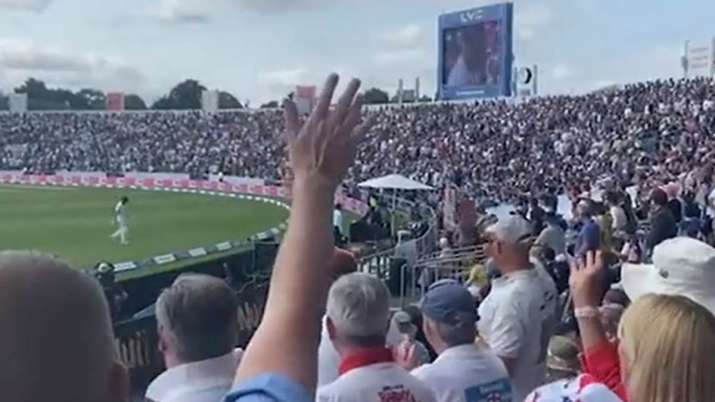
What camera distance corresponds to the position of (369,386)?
3.90m

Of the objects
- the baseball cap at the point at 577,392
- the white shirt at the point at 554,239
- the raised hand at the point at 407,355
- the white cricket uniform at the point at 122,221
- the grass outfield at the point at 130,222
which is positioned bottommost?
the grass outfield at the point at 130,222

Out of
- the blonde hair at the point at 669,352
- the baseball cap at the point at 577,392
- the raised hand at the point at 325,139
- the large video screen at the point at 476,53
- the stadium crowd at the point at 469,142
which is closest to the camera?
the raised hand at the point at 325,139

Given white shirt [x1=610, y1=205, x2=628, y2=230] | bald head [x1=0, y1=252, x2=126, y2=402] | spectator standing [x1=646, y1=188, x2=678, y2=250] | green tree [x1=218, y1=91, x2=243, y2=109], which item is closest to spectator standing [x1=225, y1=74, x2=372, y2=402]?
bald head [x1=0, y1=252, x2=126, y2=402]

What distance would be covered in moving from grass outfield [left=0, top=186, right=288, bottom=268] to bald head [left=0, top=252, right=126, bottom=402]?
19.4 meters

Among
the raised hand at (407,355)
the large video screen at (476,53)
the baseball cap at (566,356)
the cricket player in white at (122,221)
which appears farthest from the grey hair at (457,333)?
the large video screen at (476,53)

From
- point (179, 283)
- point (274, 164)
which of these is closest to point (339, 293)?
point (179, 283)

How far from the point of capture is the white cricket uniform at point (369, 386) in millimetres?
3889

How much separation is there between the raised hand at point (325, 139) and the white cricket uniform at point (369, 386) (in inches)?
76.0

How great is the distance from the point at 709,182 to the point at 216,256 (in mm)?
9312

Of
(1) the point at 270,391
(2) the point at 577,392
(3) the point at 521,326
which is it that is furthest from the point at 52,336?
(3) the point at 521,326

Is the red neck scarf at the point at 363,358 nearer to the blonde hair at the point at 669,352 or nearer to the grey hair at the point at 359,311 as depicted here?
the grey hair at the point at 359,311

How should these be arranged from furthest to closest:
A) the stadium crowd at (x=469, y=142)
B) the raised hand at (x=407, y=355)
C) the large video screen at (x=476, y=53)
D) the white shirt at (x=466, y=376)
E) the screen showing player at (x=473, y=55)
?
the screen showing player at (x=473, y=55) < the large video screen at (x=476, y=53) < the stadium crowd at (x=469, y=142) < the raised hand at (x=407, y=355) < the white shirt at (x=466, y=376)

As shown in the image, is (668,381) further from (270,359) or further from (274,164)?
(274,164)

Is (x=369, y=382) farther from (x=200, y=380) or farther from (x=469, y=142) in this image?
(x=469, y=142)
